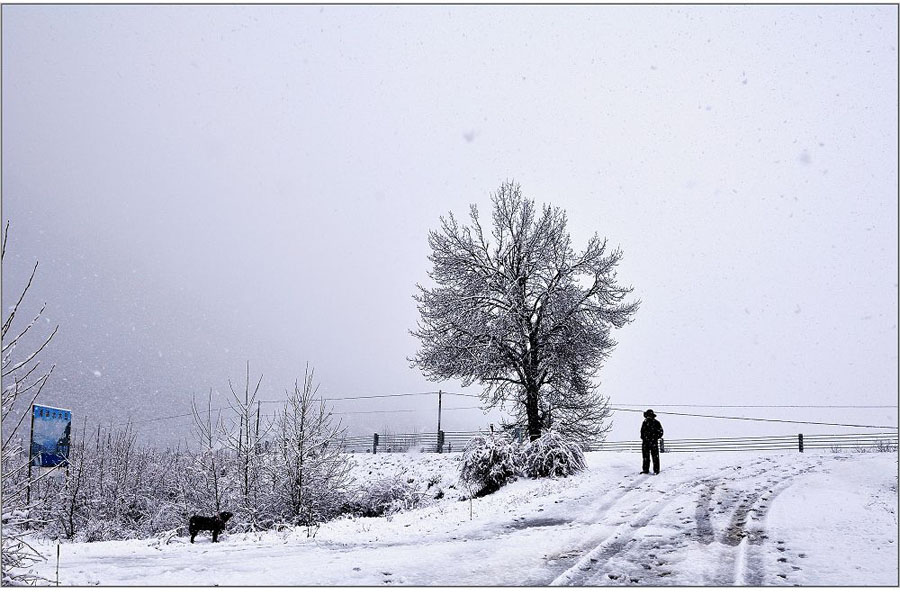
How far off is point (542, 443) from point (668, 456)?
6.10 metres

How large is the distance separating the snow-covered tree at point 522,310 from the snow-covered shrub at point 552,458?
105 inches

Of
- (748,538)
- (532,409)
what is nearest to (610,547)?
(748,538)

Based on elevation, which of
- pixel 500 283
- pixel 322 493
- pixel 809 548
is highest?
pixel 500 283

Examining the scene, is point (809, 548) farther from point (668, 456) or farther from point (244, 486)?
point (244, 486)

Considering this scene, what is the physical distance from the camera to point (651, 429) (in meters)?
15.2

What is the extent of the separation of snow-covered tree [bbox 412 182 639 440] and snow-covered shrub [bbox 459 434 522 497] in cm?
256

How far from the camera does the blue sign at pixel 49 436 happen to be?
338 inches

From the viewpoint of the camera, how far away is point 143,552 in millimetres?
9711

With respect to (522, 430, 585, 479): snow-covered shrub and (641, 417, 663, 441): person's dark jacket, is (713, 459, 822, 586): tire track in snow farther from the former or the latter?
(522, 430, 585, 479): snow-covered shrub

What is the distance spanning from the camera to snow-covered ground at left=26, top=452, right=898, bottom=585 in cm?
699

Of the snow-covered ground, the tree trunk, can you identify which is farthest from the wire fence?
the snow-covered ground

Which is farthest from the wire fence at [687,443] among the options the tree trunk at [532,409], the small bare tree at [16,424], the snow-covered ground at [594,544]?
the small bare tree at [16,424]

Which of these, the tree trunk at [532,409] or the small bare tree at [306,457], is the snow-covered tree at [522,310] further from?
the small bare tree at [306,457]

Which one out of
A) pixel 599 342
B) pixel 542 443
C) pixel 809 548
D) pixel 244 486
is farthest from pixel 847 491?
pixel 244 486
